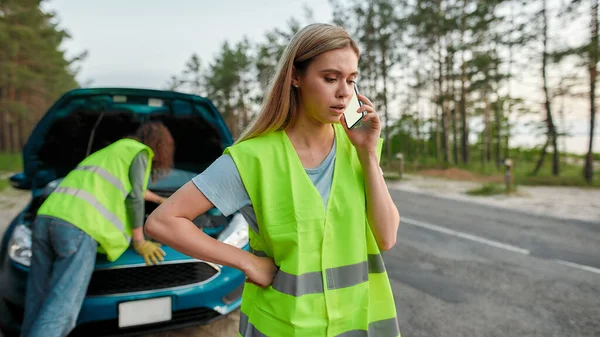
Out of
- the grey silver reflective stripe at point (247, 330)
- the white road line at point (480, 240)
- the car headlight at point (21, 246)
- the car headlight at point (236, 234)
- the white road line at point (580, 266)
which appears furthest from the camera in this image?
the white road line at point (480, 240)

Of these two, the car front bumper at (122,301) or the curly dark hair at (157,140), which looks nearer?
the car front bumper at (122,301)

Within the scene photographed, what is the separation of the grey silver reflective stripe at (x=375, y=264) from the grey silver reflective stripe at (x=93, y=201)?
2015 millimetres

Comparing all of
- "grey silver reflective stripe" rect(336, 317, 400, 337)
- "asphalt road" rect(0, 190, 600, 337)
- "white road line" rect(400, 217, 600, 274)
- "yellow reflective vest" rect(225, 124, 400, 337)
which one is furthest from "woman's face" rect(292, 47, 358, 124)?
"white road line" rect(400, 217, 600, 274)

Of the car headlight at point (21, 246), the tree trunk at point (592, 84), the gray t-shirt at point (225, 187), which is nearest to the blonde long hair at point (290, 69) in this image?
the gray t-shirt at point (225, 187)

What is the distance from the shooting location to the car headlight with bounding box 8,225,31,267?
2.64 meters

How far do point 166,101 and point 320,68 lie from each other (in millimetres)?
2799

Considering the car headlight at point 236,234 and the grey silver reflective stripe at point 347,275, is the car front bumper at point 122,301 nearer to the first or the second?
the car headlight at point 236,234

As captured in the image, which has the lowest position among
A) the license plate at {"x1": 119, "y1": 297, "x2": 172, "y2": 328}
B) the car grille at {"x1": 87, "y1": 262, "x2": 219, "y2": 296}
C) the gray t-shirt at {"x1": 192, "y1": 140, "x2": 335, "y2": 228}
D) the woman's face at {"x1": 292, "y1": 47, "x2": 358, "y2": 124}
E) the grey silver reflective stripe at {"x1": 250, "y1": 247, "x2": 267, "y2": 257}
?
the license plate at {"x1": 119, "y1": 297, "x2": 172, "y2": 328}

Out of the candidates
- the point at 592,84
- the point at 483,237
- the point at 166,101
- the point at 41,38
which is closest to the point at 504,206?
the point at 483,237

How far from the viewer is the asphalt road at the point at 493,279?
3215mm

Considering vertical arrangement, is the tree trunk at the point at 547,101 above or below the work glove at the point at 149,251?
above

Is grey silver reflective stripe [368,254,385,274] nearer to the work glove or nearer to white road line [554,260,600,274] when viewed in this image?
the work glove

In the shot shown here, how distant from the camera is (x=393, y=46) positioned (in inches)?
1053

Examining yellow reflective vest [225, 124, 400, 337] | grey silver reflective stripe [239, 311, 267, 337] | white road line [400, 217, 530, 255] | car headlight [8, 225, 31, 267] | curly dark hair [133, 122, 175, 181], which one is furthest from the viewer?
white road line [400, 217, 530, 255]
